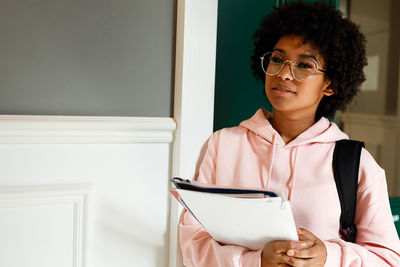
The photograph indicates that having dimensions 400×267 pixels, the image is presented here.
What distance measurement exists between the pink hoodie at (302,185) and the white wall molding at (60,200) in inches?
12.1

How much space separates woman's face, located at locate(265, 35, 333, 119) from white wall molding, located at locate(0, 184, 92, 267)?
2.01 ft

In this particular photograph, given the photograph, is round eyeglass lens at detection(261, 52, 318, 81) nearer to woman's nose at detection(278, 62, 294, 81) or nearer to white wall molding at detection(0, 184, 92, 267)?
woman's nose at detection(278, 62, 294, 81)

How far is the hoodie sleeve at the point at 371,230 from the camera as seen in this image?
1.04 metres

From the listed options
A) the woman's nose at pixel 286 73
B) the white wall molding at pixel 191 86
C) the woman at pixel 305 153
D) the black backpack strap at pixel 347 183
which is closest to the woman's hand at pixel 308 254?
the woman at pixel 305 153

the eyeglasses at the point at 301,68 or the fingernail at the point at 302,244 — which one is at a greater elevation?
the eyeglasses at the point at 301,68

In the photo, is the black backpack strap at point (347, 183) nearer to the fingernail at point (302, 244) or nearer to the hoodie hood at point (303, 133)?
the hoodie hood at point (303, 133)

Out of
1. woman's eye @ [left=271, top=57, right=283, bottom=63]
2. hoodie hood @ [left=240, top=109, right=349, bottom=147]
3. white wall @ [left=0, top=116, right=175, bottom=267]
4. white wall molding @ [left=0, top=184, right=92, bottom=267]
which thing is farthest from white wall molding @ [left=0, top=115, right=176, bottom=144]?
woman's eye @ [left=271, top=57, right=283, bottom=63]

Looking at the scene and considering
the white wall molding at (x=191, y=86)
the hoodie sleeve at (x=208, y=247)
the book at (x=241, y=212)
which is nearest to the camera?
the book at (x=241, y=212)

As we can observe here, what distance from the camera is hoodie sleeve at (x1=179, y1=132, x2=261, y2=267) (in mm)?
1037

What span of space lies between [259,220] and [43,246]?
69 centimetres

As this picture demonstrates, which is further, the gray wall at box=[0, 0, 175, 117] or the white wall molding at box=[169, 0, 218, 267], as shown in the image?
the white wall molding at box=[169, 0, 218, 267]

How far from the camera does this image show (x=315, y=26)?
112cm

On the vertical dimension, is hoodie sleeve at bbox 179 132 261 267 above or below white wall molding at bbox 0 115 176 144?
below

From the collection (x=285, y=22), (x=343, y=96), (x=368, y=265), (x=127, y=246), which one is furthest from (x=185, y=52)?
(x=368, y=265)
